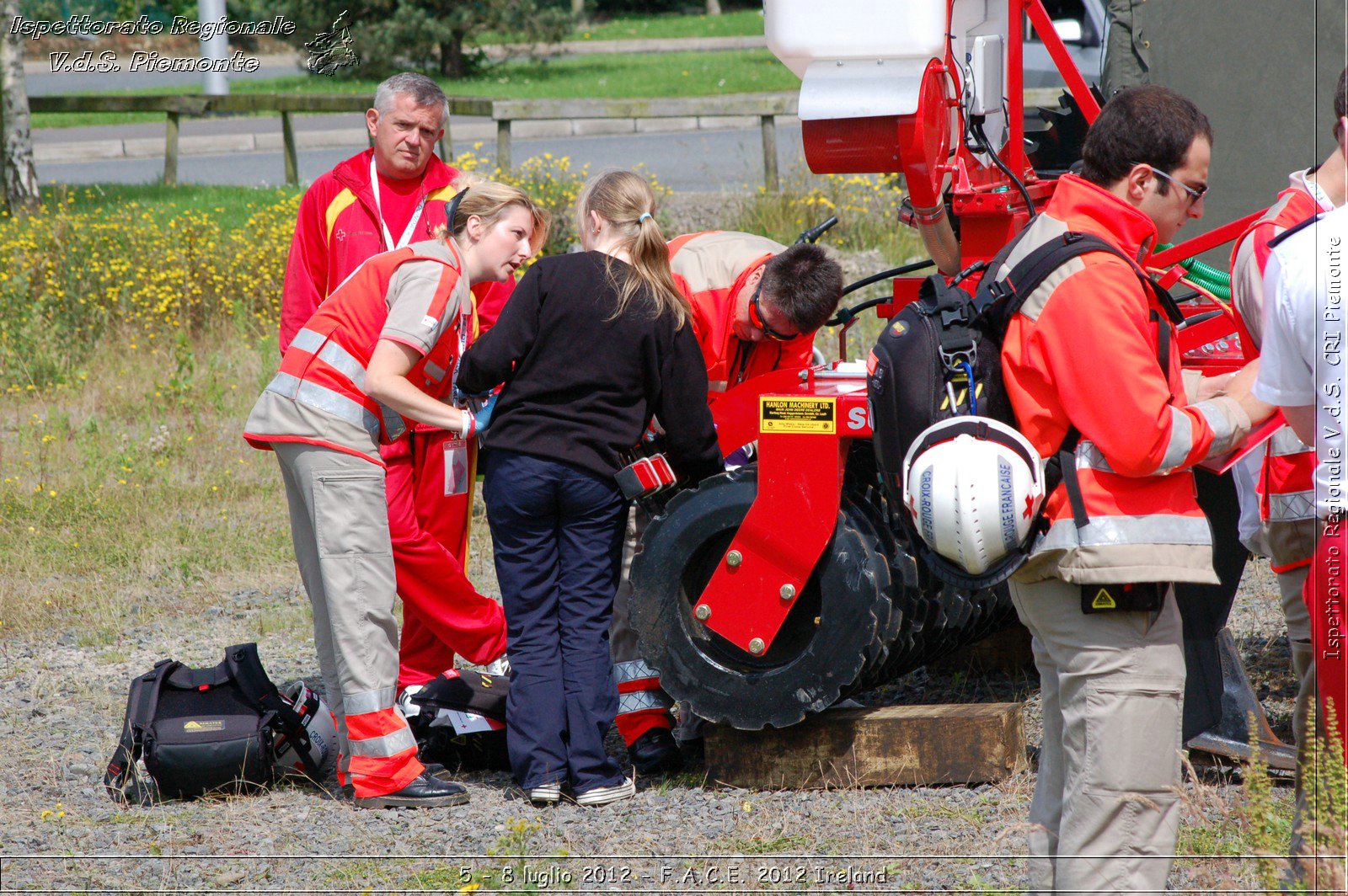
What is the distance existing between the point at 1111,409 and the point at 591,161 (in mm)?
13812

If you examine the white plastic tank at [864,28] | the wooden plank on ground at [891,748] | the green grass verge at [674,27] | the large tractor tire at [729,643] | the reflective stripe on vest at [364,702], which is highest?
the green grass verge at [674,27]

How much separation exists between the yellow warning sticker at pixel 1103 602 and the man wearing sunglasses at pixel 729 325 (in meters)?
1.77

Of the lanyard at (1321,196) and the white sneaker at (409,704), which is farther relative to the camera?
the white sneaker at (409,704)

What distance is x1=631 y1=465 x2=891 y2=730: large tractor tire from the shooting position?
381cm

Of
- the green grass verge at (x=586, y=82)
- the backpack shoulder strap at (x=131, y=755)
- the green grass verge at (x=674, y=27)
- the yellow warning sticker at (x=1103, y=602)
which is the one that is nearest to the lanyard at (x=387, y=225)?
the backpack shoulder strap at (x=131, y=755)

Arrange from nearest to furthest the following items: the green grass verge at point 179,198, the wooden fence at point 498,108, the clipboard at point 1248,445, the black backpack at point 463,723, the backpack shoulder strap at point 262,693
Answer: the clipboard at point 1248,445 → the backpack shoulder strap at point 262,693 → the black backpack at point 463,723 → the wooden fence at point 498,108 → the green grass verge at point 179,198

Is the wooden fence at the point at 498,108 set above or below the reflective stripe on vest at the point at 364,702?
above

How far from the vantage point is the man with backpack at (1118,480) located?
2.50 meters

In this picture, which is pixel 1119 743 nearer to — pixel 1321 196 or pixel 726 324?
pixel 1321 196

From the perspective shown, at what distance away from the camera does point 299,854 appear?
368cm

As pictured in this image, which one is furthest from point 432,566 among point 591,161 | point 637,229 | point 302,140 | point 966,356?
point 302,140

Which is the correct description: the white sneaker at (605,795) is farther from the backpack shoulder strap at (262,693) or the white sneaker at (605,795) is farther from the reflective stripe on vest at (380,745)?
the backpack shoulder strap at (262,693)

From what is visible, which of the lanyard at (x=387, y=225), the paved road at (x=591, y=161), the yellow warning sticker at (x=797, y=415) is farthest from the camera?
the paved road at (x=591, y=161)

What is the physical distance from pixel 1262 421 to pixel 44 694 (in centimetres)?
429
